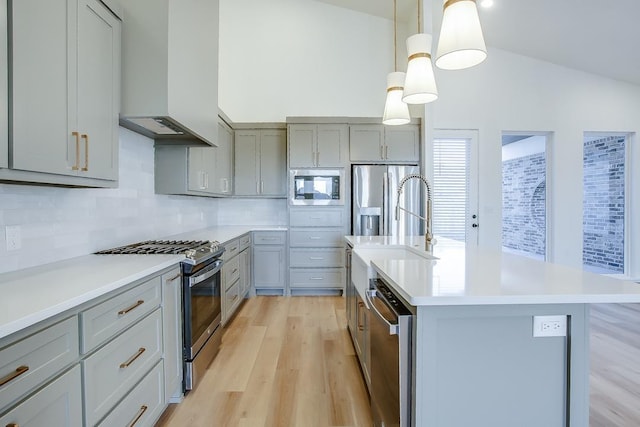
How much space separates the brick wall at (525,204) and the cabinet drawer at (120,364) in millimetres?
5517

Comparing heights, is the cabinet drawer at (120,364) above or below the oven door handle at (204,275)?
below

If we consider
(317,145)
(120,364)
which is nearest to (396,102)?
(317,145)

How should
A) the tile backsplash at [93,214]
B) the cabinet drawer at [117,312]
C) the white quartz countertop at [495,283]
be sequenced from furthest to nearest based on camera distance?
the tile backsplash at [93,214], the cabinet drawer at [117,312], the white quartz countertop at [495,283]

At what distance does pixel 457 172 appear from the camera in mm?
4883

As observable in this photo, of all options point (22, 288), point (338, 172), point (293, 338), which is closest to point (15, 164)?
point (22, 288)

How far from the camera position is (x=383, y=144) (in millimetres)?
4461

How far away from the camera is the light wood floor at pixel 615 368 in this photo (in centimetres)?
195

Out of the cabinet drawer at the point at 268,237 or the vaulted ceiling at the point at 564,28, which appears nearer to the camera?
the vaulted ceiling at the point at 564,28

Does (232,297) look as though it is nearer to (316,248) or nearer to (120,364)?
(316,248)

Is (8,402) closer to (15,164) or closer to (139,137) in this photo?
(15,164)

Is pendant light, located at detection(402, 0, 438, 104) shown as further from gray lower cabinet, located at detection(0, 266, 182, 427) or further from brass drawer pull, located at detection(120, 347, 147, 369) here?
brass drawer pull, located at detection(120, 347, 147, 369)

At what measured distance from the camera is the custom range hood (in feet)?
6.70

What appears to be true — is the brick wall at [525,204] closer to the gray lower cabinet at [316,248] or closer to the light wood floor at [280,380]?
the gray lower cabinet at [316,248]

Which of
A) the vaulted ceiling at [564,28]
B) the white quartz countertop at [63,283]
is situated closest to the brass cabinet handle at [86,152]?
the white quartz countertop at [63,283]
